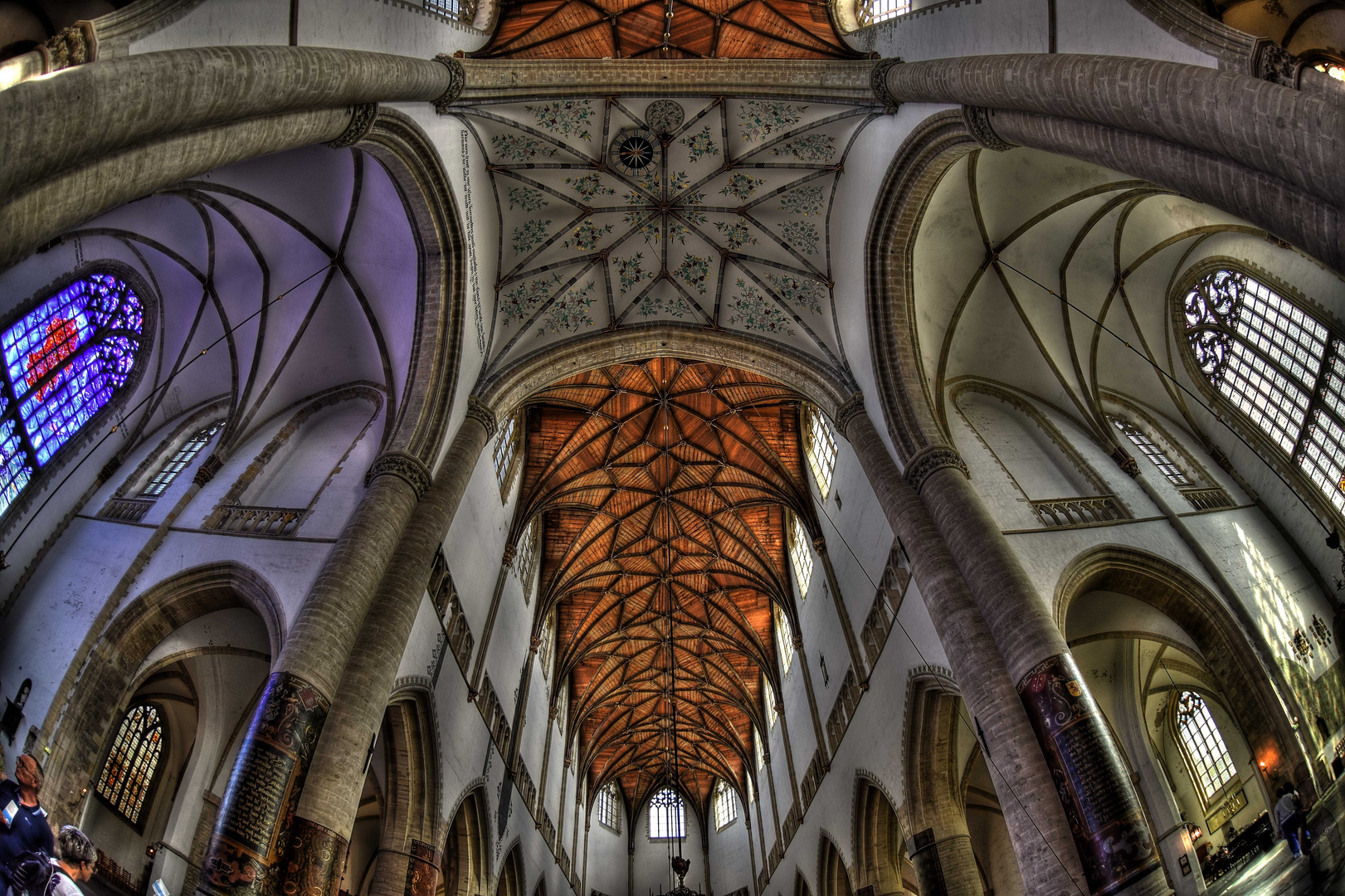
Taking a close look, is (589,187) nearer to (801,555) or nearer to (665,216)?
(665,216)

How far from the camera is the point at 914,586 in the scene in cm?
1348

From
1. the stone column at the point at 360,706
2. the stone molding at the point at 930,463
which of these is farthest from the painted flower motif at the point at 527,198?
the stone molding at the point at 930,463

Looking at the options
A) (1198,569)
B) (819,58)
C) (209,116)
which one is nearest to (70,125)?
(209,116)

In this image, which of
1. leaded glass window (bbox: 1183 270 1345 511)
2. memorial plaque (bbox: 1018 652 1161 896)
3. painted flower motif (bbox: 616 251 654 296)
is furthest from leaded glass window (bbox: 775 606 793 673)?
memorial plaque (bbox: 1018 652 1161 896)

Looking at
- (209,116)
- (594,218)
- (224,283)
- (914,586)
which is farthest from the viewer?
(594,218)

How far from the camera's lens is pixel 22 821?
5367 mm

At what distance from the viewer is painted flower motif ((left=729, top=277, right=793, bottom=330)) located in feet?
56.4

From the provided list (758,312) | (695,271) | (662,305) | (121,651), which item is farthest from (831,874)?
(121,651)

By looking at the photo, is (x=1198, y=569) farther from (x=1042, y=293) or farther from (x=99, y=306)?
(x=99, y=306)

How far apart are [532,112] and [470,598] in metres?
9.77

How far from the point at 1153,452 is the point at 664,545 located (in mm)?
14299

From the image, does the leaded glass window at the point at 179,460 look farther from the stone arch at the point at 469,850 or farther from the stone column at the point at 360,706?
the stone arch at the point at 469,850

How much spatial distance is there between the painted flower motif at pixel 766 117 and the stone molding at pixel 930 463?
7.08 metres

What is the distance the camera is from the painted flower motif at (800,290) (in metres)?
16.8
